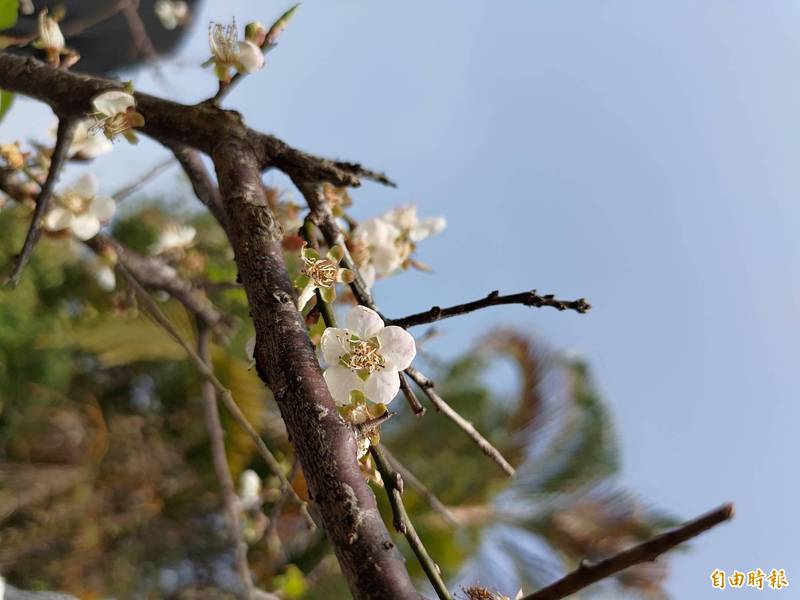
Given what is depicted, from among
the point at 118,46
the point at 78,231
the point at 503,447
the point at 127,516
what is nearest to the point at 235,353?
the point at 78,231

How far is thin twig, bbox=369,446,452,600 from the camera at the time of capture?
360 mm

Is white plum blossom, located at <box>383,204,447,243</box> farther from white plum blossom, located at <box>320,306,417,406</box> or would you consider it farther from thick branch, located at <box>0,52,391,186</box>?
white plum blossom, located at <box>320,306,417,406</box>

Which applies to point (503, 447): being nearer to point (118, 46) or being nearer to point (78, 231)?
point (118, 46)

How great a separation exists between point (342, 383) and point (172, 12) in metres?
2.04

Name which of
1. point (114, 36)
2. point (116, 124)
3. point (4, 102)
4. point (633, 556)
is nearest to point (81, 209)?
point (4, 102)

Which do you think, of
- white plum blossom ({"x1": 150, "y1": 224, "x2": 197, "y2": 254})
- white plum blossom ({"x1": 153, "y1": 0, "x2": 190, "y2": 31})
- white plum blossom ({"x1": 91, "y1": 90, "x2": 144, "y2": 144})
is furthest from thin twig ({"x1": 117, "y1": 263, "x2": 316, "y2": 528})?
white plum blossom ({"x1": 153, "y1": 0, "x2": 190, "y2": 31})

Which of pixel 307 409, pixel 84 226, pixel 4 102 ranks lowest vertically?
pixel 307 409

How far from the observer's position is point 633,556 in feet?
0.79

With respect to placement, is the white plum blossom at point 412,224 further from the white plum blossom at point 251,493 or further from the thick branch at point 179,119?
the white plum blossom at point 251,493

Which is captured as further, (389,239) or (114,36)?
(114,36)

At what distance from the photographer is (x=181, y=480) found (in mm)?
→ 3562

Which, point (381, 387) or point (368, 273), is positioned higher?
point (368, 273)

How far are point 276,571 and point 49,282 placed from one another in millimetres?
1836

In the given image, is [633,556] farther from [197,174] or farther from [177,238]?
[177,238]
